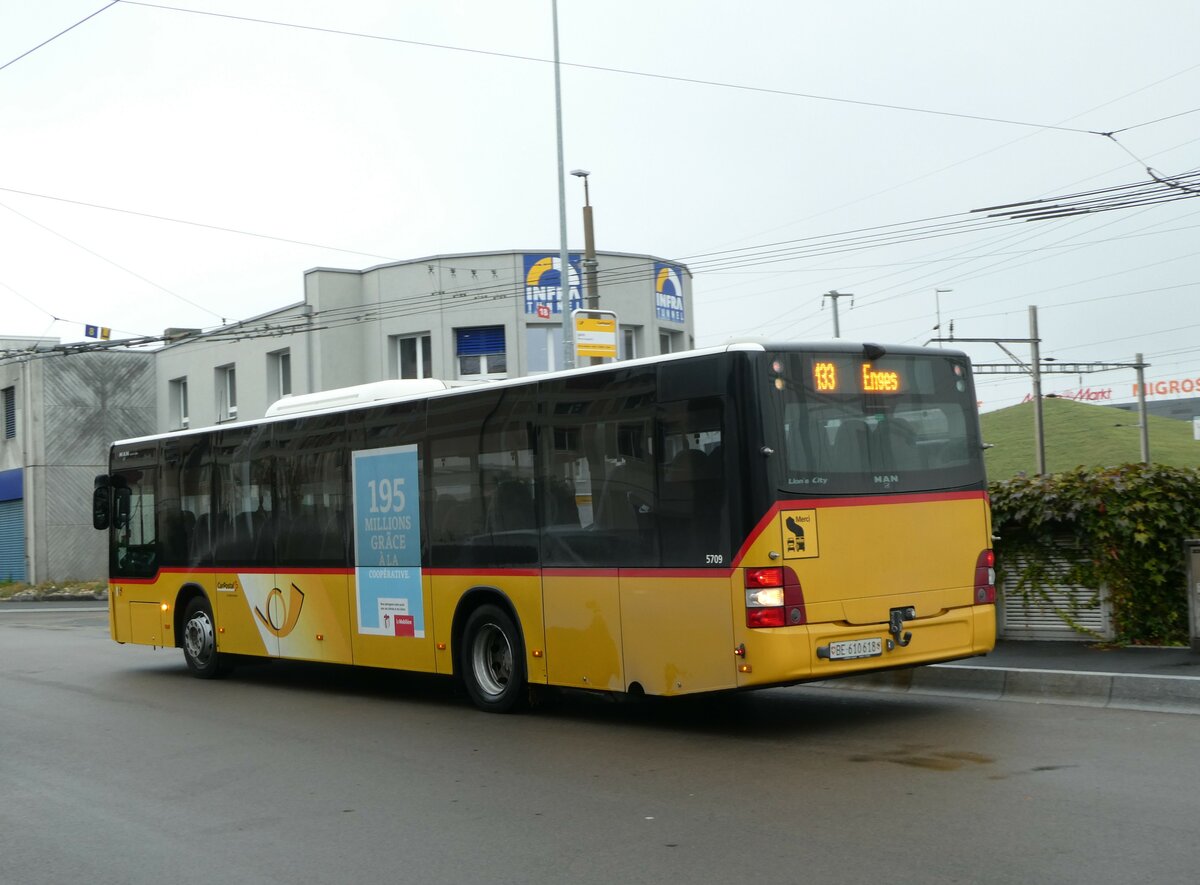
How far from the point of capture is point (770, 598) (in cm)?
928

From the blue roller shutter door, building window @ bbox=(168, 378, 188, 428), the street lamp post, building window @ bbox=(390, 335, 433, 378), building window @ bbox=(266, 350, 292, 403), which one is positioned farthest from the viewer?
the blue roller shutter door

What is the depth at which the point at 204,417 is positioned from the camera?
41875mm

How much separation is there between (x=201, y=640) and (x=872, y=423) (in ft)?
30.8

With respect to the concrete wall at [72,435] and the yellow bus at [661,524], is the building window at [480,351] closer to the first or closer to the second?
the concrete wall at [72,435]

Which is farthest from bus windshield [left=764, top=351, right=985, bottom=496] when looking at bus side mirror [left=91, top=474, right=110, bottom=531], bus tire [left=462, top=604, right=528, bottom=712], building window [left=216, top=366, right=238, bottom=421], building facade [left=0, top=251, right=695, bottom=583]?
building window [left=216, top=366, right=238, bottom=421]

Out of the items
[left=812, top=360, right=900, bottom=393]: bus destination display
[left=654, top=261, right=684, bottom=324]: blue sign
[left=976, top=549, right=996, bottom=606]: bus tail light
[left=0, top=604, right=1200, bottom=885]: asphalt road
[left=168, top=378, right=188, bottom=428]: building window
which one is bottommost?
[left=0, top=604, right=1200, bottom=885]: asphalt road

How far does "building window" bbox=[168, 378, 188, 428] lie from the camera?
44375 millimetres

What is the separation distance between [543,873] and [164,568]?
448 inches

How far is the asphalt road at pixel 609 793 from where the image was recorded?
6.29m

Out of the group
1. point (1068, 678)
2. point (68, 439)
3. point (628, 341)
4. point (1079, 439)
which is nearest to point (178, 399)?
point (68, 439)

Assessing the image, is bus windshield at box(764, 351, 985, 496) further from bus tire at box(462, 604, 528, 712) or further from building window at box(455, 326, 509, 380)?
building window at box(455, 326, 509, 380)

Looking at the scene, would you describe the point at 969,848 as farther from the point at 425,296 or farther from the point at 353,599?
the point at 425,296

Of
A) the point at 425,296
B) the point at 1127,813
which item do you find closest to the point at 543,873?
the point at 1127,813

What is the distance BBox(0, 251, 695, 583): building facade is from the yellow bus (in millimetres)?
17571
